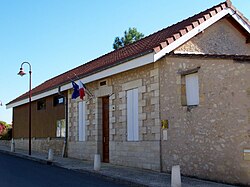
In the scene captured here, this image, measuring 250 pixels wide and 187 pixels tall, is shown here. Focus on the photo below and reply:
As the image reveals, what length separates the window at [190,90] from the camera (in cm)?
1175

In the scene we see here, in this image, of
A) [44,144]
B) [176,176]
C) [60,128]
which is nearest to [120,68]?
[176,176]

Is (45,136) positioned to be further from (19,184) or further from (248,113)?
(248,113)

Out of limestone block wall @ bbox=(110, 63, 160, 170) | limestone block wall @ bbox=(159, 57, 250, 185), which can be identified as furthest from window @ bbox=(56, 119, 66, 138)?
limestone block wall @ bbox=(159, 57, 250, 185)

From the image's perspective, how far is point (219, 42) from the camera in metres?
14.6

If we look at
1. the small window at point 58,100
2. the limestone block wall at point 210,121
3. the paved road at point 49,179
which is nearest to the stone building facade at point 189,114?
the limestone block wall at point 210,121

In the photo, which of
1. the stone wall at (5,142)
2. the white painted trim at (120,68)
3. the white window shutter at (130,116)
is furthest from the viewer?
the stone wall at (5,142)

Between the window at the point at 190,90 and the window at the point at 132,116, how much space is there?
2.66 meters

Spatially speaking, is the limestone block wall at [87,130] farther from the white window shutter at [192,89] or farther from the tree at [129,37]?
the tree at [129,37]

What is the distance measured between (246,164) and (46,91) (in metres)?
15.0

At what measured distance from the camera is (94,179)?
470 inches

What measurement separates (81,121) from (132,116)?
15.6 ft

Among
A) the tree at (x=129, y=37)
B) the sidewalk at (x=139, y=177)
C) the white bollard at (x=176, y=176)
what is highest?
the tree at (x=129, y=37)

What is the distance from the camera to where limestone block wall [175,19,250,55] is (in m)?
13.9

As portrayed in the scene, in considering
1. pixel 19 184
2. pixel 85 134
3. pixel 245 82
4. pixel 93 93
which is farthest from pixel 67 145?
pixel 245 82
